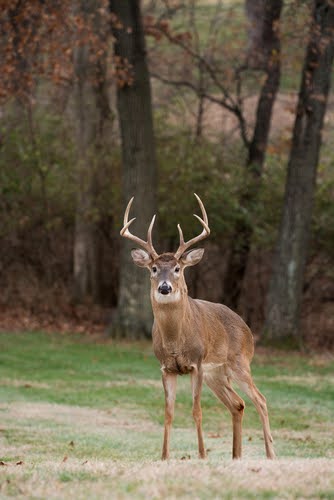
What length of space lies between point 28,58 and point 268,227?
6206 mm

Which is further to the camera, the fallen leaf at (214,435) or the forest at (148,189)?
the forest at (148,189)

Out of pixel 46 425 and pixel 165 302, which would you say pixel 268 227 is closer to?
pixel 46 425

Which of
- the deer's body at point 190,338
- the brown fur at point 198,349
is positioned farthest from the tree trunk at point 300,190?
the deer's body at point 190,338

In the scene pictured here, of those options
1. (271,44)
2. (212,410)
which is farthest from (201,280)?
(212,410)

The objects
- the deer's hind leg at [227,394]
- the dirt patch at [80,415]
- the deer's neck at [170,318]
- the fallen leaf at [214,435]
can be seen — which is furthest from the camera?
the dirt patch at [80,415]

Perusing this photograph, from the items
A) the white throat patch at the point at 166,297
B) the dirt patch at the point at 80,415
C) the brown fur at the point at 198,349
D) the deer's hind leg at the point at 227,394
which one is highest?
the white throat patch at the point at 166,297

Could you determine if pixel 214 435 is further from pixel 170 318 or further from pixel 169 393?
pixel 170 318

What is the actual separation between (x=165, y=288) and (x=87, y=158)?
15808 millimetres

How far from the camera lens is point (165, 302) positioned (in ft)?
30.0

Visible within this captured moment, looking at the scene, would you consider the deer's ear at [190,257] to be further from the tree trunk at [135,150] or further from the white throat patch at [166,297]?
the tree trunk at [135,150]

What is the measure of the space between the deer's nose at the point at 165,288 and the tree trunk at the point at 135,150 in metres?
12.0

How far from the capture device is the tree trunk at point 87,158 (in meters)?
24.5

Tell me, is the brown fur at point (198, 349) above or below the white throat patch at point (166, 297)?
below

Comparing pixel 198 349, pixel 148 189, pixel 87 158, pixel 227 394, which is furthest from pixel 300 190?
pixel 198 349
